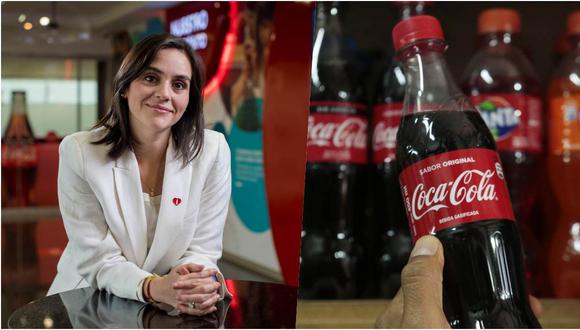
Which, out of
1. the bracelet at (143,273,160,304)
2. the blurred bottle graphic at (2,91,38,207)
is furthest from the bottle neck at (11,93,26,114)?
the bracelet at (143,273,160,304)

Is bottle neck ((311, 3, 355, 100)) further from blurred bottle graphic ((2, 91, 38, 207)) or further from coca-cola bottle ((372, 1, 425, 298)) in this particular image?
blurred bottle graphic ((2, 91, 38, 207))

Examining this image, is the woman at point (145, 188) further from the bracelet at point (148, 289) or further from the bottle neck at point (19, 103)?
the bottle neck at point (19, 103)

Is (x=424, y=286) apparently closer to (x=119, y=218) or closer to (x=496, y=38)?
(x=119, y=218)

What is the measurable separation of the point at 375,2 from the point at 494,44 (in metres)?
0.19

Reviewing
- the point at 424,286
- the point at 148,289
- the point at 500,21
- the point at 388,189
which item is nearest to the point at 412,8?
the point at 500,21

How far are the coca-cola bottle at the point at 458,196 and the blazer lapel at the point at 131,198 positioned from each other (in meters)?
0.25

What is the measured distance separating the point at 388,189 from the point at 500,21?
0.86 ft

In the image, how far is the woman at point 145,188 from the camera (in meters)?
0.55

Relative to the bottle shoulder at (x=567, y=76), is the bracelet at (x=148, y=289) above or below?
below

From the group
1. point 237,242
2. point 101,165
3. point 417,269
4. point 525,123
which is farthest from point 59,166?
point 525,123

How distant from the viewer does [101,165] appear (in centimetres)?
56

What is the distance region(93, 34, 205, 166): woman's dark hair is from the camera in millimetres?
557

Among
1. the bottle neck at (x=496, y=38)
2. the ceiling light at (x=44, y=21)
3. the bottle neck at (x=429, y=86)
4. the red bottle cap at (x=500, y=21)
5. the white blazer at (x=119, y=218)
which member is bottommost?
the white blazer at (x=119, y=218)

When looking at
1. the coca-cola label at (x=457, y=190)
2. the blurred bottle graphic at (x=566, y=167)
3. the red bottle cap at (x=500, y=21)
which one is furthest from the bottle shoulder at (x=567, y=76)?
the coca-cola label at (x=457, y=190)
